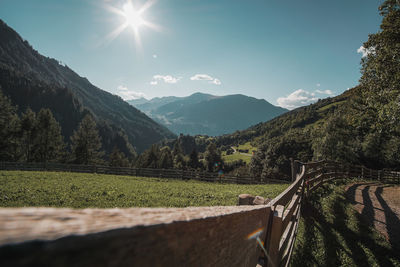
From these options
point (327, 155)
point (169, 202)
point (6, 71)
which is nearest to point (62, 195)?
point (169, 202)

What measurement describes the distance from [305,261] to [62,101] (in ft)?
730

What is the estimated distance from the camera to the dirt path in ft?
22.3

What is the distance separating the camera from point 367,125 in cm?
1712

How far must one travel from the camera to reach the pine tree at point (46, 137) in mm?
40312

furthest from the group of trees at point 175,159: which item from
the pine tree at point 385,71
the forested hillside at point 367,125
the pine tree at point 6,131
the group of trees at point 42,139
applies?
the pine tree at point 385,71

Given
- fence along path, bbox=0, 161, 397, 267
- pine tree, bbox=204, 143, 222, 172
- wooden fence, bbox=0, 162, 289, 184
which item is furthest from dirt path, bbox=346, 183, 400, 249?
pine tree, bbox=204, 143, 222, 172

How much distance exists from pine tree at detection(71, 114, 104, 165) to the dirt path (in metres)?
43.7

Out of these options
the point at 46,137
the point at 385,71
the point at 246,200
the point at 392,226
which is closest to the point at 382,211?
the point at 392,226

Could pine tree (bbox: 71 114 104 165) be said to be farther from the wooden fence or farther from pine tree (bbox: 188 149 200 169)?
pine tree (bbox: 188 149 200 169)

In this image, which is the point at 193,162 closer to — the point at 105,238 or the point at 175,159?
the point at 175,159

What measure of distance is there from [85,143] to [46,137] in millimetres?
8434

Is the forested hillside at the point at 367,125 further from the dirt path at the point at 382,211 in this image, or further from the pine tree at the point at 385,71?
the dirt path at the point at 382,211

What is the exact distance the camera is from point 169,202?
997 cm

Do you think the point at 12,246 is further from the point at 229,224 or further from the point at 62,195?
the point at 62,195
